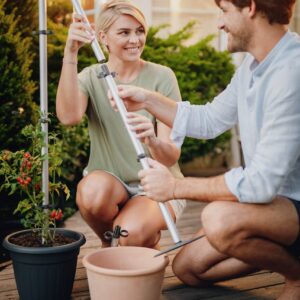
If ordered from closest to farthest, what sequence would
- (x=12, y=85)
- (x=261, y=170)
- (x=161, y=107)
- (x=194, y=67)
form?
(x=261, y=170) < (x=161, y=107) < (x=12, y=85) < (x=194, y=67)

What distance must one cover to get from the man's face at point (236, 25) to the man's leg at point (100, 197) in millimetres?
867

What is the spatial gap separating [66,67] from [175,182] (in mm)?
767

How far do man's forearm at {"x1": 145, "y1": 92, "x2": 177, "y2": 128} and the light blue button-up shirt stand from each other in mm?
291

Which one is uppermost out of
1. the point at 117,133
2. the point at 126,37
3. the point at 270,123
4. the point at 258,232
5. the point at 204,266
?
the point at 126,37

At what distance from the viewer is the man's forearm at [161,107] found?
97.4 inches

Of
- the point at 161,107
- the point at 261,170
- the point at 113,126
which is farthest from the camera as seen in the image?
the point at 113,126

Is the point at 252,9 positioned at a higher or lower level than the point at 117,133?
higher


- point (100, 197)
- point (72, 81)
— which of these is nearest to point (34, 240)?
point (100, 197)

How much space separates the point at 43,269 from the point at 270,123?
103 cm

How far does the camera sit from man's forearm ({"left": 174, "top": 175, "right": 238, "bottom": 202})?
80.0 inches

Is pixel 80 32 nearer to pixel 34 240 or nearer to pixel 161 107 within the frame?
pixel 161 107

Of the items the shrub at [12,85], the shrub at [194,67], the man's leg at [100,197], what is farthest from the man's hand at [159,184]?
the shrub at [194,67]

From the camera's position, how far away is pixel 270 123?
1960mm

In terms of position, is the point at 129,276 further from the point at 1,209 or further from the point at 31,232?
the point at 1,209
